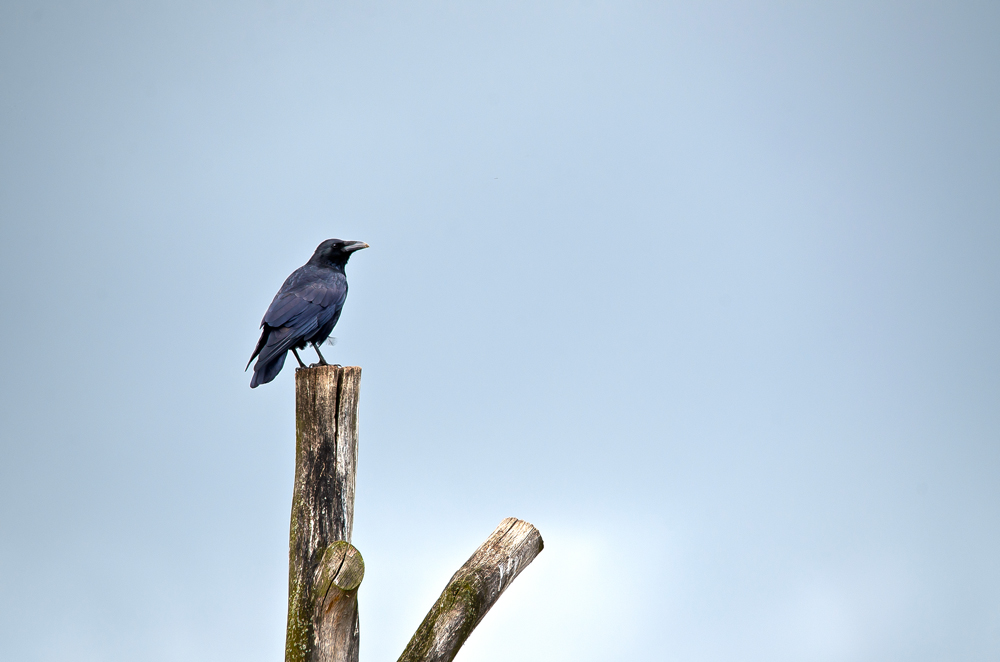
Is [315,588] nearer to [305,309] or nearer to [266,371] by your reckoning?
[266,371]

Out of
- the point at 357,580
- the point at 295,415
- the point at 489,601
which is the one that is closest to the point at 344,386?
the point at 295,415

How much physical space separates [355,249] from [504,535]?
4345mm

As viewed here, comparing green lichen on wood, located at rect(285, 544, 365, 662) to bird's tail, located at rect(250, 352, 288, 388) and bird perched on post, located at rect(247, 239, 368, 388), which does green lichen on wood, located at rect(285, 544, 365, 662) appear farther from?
bird perched on post, located at rect(247, 239, 368, 388)

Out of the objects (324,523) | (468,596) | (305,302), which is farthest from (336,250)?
(468,596)

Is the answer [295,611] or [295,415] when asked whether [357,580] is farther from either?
[295,415]

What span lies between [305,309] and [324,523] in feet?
8.49

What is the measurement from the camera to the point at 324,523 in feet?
18.4

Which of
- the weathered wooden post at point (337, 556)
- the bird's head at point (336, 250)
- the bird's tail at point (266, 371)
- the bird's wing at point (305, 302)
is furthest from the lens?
the bird's head at point (336, 250)

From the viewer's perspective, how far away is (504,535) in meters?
5.74

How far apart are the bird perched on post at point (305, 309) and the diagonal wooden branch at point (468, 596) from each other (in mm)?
2455

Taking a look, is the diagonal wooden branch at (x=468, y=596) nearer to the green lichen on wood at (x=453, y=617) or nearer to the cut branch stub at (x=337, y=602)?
the green lichen on wood at (x=453, y=617)

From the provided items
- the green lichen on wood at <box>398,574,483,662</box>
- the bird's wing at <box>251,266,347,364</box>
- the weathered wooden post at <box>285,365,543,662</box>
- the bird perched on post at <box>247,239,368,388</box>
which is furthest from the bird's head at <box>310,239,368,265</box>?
the green lichen on wood at <box>398,574,483,662</box>

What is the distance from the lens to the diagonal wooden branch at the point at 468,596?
549cm

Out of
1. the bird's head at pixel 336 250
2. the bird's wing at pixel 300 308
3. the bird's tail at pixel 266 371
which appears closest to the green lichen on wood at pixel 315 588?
the bird's tail at pixel 266 371
